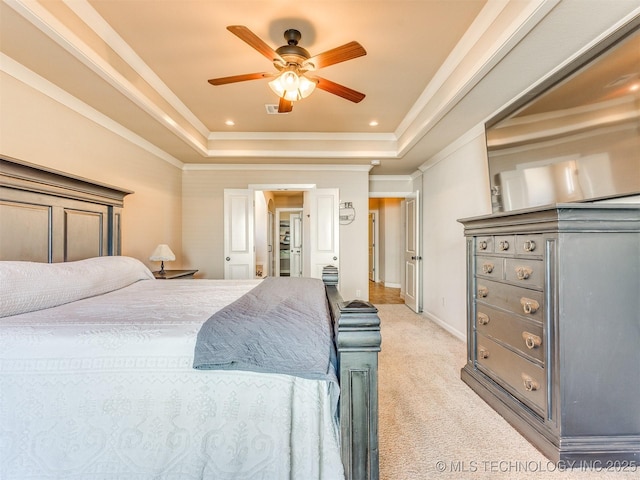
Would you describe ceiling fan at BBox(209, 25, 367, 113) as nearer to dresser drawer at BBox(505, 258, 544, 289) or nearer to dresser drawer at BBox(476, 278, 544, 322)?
dresser drawer at BBox(505, 258, 544, 289)

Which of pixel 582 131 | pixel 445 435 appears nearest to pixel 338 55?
pixel 582 131

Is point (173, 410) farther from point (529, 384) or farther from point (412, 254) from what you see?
point (412, 254)

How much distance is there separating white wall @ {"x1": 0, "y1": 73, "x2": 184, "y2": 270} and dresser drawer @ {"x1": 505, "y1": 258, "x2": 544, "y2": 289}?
11.5 feet

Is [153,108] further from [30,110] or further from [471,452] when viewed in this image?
[471,452]

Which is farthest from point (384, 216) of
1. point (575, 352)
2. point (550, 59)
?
point (575, 352)

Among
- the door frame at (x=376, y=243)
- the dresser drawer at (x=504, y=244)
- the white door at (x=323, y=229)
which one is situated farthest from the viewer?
the door frame at (x=376, y=243)

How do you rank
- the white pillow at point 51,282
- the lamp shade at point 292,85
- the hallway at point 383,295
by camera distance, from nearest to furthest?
the white pillow at point 51,282 → the lamp shade at point 292,85 → the hallway at point 383,295

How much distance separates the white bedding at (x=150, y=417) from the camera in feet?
3.37

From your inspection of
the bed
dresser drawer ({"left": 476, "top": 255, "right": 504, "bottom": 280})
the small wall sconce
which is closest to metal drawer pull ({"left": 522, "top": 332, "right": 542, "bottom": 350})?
dresser drawer ({"left": 476, "top": 255, "right": 504, "bottom": 280})

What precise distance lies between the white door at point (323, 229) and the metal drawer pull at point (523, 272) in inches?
120

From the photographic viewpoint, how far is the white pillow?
1377 mm

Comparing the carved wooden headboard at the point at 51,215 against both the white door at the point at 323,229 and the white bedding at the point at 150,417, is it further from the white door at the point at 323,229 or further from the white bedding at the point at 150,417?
the white door at the point at 323,229

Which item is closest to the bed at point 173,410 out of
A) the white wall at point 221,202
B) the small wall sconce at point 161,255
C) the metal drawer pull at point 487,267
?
the metal drawer pull at point 487,267

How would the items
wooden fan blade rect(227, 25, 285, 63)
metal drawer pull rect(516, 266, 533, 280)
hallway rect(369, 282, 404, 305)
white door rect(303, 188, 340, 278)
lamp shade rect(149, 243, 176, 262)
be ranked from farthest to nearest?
hallway rect(369, 282, 404, 305) < white door rect(303, 188, 340, 278) < lamp shade rect(149, 243, 176, 262) < metal drawer pull rect(516, 266, 533, 280) < wooden fan blade rect(227, 25, 285, 63)
